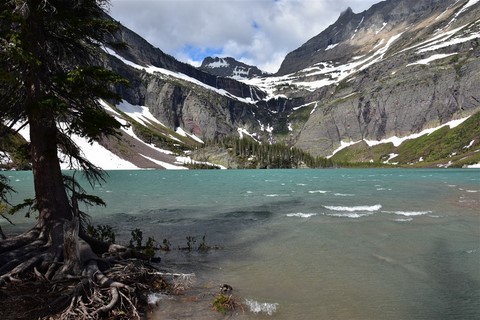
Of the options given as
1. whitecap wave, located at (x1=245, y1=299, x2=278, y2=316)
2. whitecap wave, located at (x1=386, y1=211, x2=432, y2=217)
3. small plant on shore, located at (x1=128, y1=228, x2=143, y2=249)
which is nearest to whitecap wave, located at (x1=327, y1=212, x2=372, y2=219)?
whitecap wave, located at (x1=386, y1=211, x2=432, y2=217)

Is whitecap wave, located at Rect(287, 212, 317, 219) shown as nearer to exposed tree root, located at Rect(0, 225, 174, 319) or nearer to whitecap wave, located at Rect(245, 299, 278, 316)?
whitecap wave, located at Rect(245, 299, 278, 316)

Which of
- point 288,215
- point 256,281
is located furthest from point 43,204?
point 288,215

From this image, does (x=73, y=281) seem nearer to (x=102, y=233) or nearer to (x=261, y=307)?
(x=261, y=307)

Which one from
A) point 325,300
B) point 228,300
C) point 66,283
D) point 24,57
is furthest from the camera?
point 325,300

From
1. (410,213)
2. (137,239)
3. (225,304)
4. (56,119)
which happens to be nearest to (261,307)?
(225,304)

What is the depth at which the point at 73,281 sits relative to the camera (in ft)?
33.5

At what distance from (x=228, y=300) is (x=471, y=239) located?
56.7ft

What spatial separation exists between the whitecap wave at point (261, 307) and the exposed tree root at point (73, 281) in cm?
275

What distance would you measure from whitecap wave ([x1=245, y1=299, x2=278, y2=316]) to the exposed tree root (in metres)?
2.75

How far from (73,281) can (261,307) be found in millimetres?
5647

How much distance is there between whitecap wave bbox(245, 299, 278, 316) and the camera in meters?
10.6

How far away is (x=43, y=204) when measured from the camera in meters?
12.5

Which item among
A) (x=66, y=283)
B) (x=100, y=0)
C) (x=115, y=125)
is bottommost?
(x=66, y=283)

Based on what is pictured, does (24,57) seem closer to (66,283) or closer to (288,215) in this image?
(66,283)
